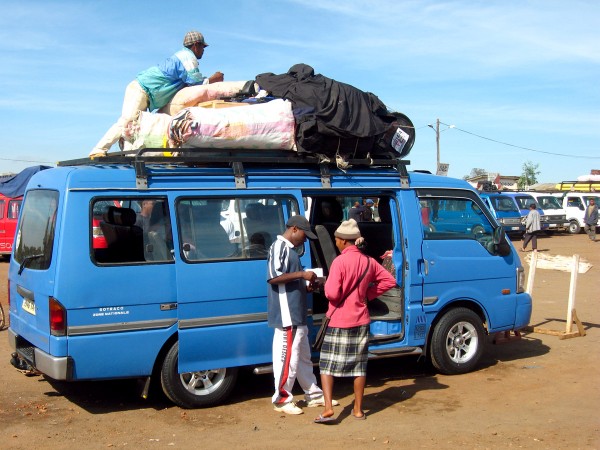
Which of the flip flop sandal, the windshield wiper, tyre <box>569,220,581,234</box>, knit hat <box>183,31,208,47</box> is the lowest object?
tyre <box>569,220,581,234</box>

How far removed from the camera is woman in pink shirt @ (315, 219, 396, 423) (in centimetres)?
620

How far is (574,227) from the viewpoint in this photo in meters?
34.2

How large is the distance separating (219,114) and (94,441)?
3073 mm

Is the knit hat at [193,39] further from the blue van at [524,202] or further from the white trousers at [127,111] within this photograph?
the blue van at [524,202]

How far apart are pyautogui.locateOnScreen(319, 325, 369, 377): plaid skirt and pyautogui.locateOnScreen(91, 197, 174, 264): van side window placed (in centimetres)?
163

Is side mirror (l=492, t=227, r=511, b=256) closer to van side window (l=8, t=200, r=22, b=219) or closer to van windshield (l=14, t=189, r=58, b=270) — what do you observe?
van windshield (l=14, t=189, r=58, b=270)

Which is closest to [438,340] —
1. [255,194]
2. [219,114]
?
[255,194]

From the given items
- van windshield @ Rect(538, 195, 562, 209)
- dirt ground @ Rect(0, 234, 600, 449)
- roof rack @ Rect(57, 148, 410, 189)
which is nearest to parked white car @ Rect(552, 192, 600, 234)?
van windshield @ Rect(538, 195, 562, 209)

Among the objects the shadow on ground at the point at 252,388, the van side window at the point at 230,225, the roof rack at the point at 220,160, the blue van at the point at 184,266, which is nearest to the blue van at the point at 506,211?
the shadow on ground at the point at 252,388

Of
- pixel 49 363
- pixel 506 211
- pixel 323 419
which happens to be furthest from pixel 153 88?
pixel 506 211

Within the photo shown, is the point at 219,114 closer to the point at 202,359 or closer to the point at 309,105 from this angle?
the point at 309,105

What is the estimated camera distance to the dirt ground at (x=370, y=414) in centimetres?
576

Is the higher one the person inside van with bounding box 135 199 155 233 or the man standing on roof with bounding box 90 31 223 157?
the man standing on roof with bounding box 90 31 223 157

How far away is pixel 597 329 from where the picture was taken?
10.7 m
